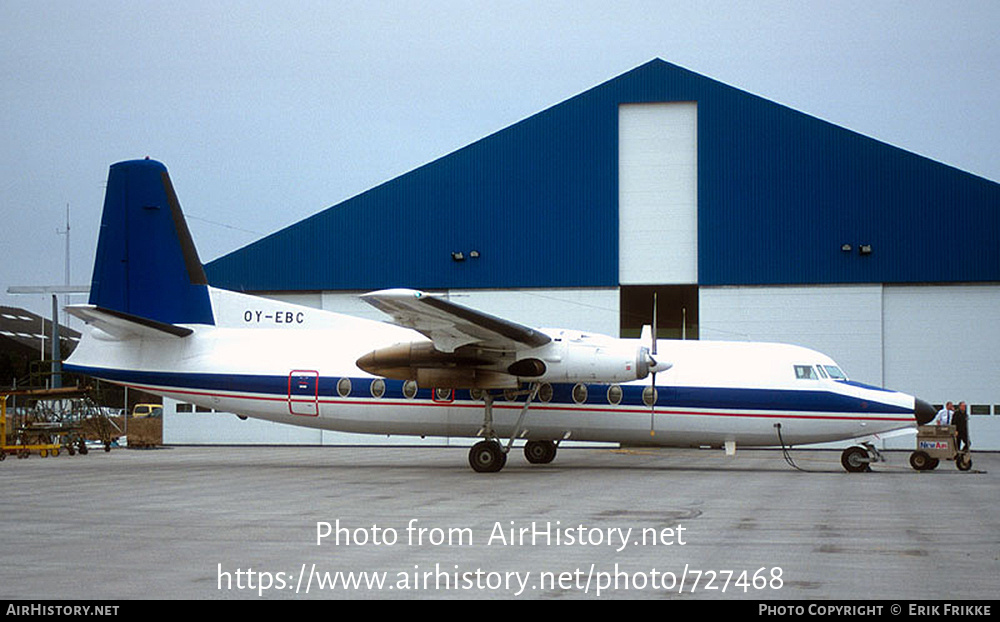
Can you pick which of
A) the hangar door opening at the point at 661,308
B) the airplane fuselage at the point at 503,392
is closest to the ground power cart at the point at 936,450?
the airplane fuselage at the point at 503,392

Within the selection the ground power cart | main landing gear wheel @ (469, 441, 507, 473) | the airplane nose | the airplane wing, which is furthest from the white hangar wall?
the airplane wing

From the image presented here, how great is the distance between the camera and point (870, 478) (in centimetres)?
1877

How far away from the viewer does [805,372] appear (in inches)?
776

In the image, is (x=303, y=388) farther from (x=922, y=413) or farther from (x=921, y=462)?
(x=921, y=462)

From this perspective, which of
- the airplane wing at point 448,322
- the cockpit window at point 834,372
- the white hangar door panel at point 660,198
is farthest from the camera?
the white hangar door panel at point 660,198

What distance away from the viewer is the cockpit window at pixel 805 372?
1962 centimetres

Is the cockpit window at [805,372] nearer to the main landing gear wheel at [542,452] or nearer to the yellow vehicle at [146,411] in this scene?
the main landing gear wheel at [542,452]

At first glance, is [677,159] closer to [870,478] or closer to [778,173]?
[778,173]

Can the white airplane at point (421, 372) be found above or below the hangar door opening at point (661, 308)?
A: below

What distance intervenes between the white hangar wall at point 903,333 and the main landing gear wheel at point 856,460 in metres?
10.0

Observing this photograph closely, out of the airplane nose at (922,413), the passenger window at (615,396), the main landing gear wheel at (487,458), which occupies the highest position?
the passenger window at (615,396)

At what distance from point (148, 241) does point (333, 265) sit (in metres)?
13.3

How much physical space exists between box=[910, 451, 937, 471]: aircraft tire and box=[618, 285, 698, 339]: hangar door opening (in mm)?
11939

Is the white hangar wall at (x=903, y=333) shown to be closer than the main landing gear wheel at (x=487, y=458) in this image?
No
